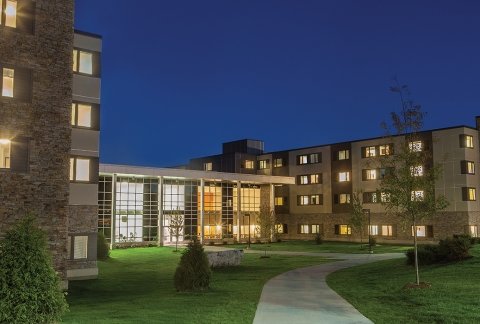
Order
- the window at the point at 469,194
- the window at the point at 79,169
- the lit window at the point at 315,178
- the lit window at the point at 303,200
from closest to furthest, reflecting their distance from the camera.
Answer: the window at the point at 79,169 → the window at the point at 469,194 → the lit window at the point at 315,178 → the lit window at the point at 303,200

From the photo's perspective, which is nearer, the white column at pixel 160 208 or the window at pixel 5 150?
the window at pixel 5 150

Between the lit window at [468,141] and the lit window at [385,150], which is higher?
the lit window at [468,141]

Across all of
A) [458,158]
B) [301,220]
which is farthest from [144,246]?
[458,158]

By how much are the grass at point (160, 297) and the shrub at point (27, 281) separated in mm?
2569

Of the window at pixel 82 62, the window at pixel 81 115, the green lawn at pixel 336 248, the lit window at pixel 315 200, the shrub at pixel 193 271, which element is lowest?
the green lawn at pixel 336 248

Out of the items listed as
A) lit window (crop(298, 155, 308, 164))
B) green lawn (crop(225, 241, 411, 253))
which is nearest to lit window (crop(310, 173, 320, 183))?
lit window (crop(298, 155, 308, 164))

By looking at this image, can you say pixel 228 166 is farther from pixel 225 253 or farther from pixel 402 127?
pixel 402 127

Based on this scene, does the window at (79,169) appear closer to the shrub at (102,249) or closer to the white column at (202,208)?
the shrub at (102,249)

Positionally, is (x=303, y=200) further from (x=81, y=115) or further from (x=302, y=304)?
(x=302, y=304)

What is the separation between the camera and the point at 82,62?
27.2 meters

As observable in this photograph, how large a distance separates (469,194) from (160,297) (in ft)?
144

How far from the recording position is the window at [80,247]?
84.0 feet

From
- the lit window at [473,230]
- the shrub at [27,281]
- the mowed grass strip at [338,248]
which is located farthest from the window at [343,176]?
the shrub at [27,281]

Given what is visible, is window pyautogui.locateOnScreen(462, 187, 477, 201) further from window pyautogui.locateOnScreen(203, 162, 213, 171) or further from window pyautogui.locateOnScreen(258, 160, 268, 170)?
window pyautogui.locateOnScreen(203, 162, 213, 171)
